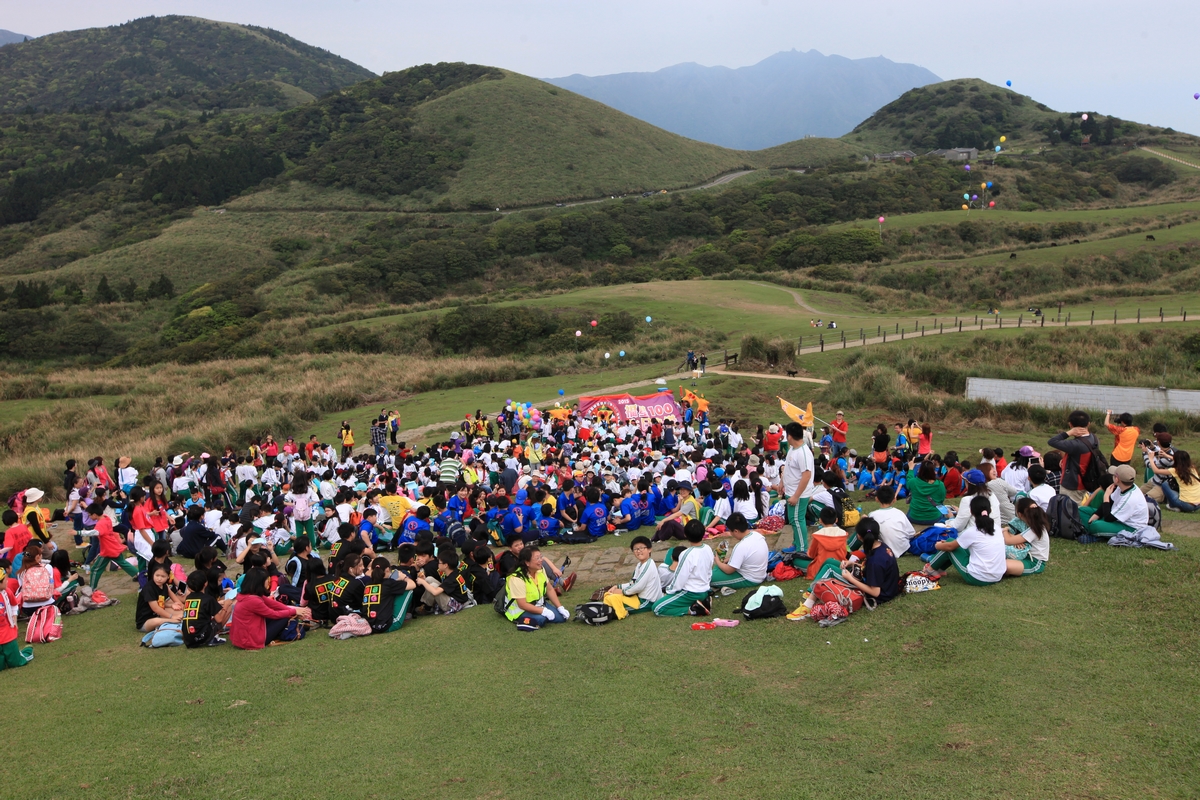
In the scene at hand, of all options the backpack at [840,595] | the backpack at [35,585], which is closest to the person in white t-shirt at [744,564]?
the backpack at [840,595]

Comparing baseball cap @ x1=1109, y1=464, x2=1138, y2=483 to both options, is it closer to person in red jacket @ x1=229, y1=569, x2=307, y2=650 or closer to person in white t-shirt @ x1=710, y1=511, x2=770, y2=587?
person in white t-shirt @ x1=710, y1=511, x2=770, y2=587

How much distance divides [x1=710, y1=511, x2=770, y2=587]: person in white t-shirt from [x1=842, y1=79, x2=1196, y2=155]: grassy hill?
97773 millimetres

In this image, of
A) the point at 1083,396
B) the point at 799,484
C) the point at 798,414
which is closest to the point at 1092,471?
the point at 799,484

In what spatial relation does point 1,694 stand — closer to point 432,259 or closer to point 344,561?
point 344,561

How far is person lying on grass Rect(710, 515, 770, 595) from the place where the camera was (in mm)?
8094

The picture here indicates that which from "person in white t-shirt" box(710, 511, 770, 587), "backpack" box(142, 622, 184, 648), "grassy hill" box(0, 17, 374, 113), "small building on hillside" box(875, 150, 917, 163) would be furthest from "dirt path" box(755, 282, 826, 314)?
"grassy hill" box(0, 17, 374, 113)

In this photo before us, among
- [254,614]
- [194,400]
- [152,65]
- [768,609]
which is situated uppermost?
[152,65]

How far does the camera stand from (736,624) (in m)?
7.44

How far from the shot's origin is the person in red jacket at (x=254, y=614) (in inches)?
302

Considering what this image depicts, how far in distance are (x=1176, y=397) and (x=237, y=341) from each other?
4392 cm

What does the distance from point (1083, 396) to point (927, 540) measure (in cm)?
1590

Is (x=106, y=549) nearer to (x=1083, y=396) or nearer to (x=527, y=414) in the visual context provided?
(x=527, y=414)

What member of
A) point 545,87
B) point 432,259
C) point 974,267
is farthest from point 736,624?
point 545,87

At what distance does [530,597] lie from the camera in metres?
7.94
